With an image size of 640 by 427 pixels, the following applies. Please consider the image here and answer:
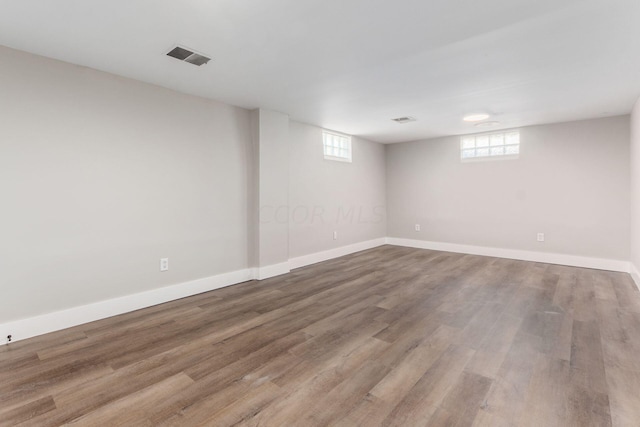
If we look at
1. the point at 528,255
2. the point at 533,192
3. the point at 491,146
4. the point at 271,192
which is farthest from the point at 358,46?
the point at 528,255

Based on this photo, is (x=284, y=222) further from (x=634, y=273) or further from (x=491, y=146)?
(x=634, y=273)

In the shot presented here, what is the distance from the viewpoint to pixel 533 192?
4.92 metres

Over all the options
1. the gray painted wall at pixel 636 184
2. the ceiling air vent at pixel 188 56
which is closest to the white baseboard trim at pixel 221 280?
the gray painted wall at pixel 636 184

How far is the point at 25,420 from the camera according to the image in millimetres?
1469

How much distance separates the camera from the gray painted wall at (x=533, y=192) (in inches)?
171

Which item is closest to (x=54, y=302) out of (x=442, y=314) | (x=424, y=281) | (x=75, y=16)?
(x=75, y=16)

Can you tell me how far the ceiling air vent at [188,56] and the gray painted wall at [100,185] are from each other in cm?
80

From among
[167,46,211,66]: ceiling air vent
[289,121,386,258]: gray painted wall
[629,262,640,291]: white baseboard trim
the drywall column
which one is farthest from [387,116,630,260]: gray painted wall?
[167,46,211,66]: ceiling air vent

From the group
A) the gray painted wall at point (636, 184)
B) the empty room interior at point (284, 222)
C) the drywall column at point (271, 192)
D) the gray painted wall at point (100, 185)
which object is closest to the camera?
the empty room interior at point (284, 222)

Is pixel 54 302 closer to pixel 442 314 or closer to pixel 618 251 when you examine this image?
pixel 442 314

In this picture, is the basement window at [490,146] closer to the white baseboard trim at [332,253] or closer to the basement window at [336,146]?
the basement window at [336,146]

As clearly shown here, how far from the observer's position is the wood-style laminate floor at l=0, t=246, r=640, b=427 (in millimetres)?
1520

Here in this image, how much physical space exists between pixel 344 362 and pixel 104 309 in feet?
7.47

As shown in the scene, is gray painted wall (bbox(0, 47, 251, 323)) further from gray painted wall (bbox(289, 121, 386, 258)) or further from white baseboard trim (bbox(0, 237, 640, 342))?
gray painted wall (bbox(289, 121, 386, 258))
